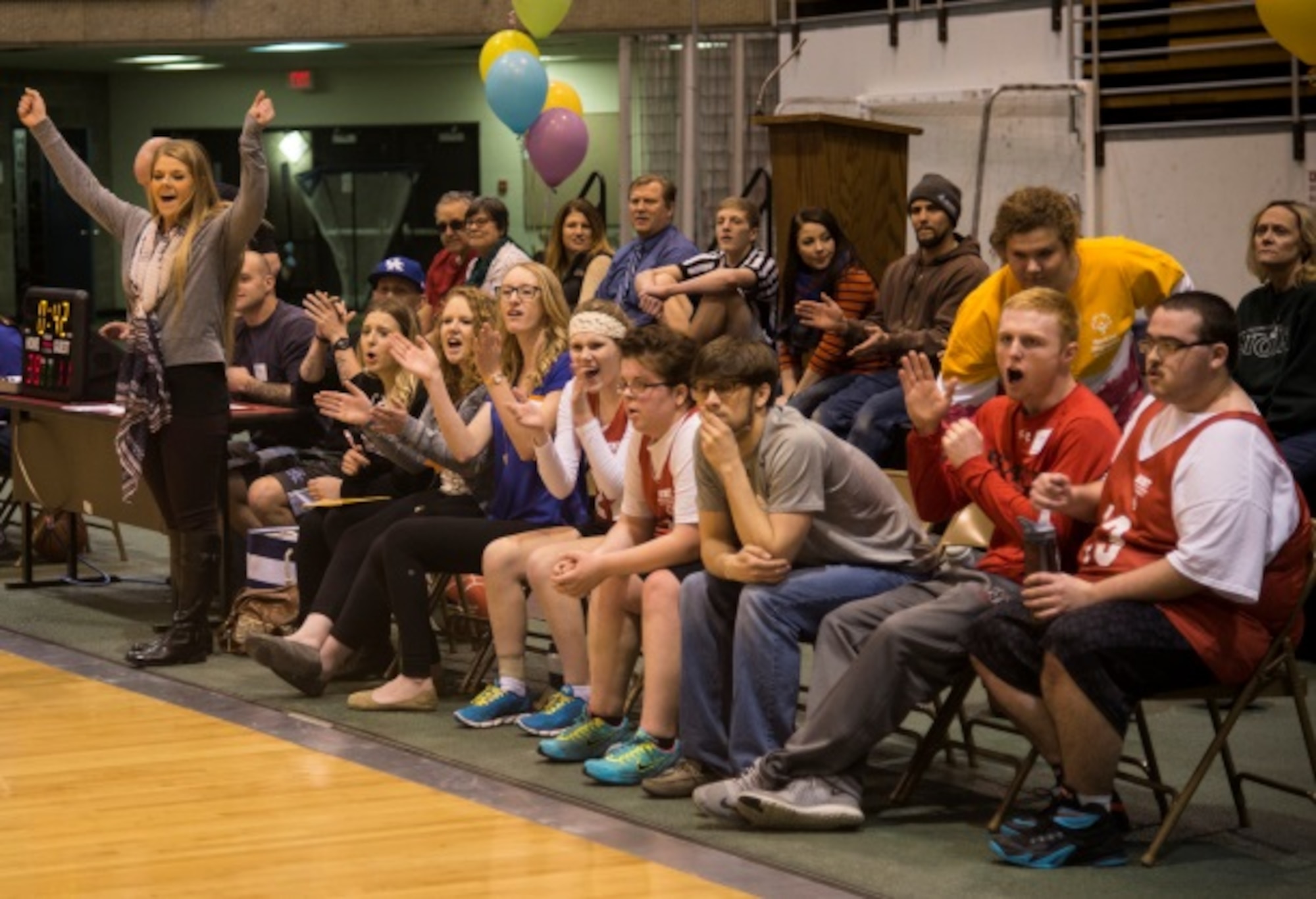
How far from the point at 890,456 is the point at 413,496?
6.01 ft

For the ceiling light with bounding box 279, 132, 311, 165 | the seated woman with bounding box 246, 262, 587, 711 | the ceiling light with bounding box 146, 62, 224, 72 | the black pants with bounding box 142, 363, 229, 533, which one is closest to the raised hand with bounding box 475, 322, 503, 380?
the seated woman with bounding box 246, 262, 587, 711

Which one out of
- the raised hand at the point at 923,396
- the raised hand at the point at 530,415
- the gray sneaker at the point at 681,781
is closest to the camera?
the raised hand at the point at 923,396

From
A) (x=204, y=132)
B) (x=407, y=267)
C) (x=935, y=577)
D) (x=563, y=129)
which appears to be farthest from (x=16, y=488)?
(x=204, y=132)

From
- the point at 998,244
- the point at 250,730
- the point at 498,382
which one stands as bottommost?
the point at 250,730

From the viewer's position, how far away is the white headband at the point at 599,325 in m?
A: 5.91

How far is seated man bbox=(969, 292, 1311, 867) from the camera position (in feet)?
14.5

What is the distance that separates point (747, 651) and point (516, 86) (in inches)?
256

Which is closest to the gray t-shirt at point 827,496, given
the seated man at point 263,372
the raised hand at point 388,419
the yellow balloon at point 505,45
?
the raised hand at point 388,419

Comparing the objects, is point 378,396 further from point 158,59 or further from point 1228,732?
point 158,59

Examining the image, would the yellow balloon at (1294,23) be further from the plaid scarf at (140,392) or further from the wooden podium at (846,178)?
the plaid scarf at (140,392)

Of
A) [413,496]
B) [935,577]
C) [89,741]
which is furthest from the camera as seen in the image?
[413,496]

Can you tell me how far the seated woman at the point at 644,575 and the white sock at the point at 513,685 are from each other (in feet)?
1.47

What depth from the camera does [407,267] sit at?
8.66m

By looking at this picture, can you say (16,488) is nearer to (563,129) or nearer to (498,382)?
(498,382)
